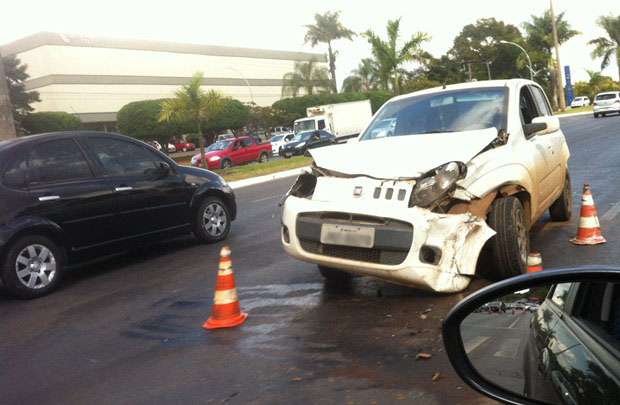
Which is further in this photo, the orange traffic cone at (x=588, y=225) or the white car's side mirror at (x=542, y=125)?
the orange traffic cone at (x=588, y=225)

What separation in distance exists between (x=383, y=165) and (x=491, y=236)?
95 cm

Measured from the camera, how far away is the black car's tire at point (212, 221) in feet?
25.9

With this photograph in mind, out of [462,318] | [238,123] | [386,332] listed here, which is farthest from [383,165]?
[238,123]

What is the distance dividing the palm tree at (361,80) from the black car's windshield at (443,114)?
214 ft

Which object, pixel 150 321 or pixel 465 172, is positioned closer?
pixel 465 172

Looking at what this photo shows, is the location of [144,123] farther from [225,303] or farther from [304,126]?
[225,303]

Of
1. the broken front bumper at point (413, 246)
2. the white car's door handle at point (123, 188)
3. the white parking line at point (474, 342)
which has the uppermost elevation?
the white car's door handle at point (123, 188)

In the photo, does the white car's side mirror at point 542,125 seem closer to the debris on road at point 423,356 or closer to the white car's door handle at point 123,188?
the debris on road at point 423,356

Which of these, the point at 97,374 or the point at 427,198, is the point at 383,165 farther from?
the point at 97,374

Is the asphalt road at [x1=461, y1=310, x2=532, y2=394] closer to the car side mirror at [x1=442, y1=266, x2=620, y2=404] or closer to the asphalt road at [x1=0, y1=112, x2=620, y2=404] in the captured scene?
→ the car side mirror at [x1=442, y1=266, x2=620, y2=404]

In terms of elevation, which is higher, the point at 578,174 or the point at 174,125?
the point at 174,125

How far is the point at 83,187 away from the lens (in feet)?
21.3

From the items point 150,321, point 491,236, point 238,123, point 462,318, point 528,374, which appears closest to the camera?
point 528,374

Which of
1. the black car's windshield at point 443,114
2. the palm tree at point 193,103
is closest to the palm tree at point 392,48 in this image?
the palm tree at point 193,103
